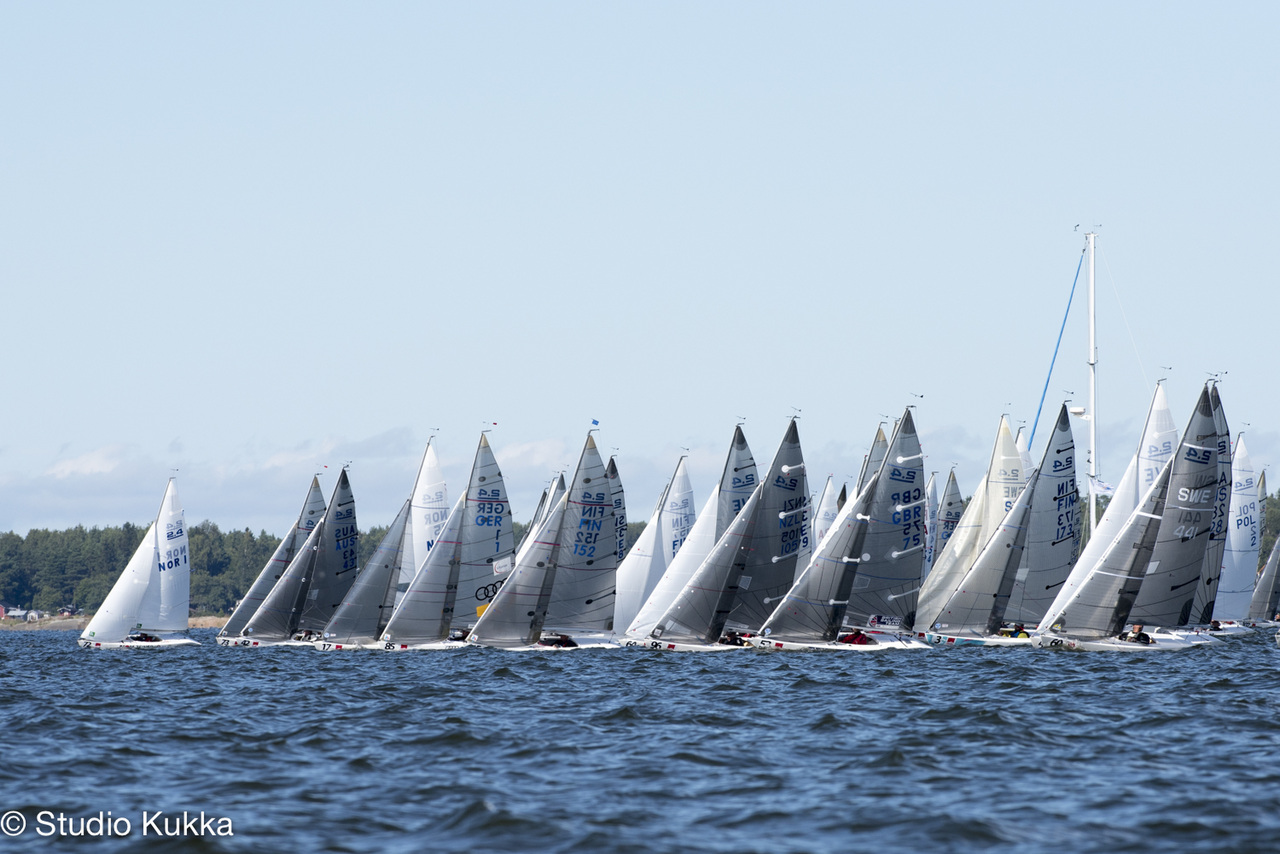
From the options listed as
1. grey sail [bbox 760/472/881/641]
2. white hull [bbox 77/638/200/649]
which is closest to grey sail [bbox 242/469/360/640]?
white hull [bbox 77/638/200/649]

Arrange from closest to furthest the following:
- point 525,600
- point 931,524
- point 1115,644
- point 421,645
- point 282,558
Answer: point 1115,644 < point 525,600 < point 421,645 < point 282,558 < point 931,524

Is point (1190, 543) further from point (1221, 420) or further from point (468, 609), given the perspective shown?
point (468, 609)

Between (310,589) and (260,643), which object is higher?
(310,589)

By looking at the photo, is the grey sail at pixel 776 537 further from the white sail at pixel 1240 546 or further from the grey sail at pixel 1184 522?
the white sail at pixel 1240 546

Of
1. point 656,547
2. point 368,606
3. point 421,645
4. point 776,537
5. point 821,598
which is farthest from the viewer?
point 656,547

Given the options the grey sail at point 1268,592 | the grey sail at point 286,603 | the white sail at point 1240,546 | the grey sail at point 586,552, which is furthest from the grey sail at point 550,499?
the grey sail at point 1268,592

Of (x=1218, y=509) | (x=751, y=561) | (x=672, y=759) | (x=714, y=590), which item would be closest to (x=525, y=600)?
(x=714, y=590)

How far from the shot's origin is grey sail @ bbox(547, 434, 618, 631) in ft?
181

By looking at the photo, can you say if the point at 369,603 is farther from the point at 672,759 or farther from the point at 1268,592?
the point at 1268,592

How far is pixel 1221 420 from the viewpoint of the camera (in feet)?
165

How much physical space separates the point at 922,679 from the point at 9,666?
40.3 m

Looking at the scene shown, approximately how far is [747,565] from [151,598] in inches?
1150

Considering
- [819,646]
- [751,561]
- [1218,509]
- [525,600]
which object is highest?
[1218,509]

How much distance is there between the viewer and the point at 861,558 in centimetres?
5275
